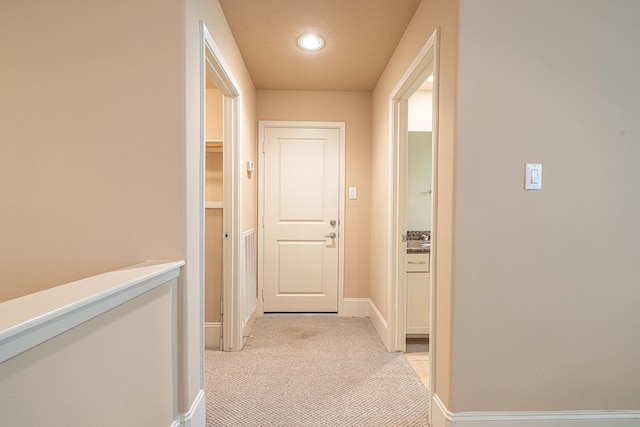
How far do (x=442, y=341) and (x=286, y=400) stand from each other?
3.27 feet

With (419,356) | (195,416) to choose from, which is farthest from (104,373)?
(419,356)

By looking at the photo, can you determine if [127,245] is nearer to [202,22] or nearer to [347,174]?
[202,22]

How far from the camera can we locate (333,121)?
3387 millimetres

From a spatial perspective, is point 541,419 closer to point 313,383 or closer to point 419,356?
point 419,356

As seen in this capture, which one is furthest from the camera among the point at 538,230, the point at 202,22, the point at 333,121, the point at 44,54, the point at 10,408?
the point at 333,121

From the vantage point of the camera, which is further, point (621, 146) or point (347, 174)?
point (347, 174)

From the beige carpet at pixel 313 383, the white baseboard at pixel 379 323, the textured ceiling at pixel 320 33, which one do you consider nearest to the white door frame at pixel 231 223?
the beige carpet at pixel 313 383

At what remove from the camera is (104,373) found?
37.0 inches

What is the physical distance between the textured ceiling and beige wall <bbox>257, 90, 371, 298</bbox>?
0.68ft

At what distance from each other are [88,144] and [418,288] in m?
2.41

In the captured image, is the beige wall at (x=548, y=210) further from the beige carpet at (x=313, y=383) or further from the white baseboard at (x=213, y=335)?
the white baseboard at (x=213, y=335)

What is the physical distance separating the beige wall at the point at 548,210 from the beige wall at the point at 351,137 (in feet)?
6.45

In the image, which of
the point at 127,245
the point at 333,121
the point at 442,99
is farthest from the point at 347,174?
the point at 127,245

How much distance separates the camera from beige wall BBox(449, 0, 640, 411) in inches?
57.9
